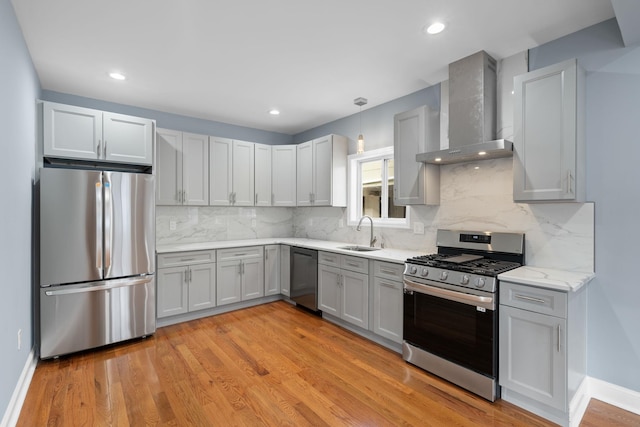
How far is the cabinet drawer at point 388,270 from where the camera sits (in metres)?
2.94

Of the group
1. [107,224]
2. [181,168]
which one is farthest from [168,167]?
[107,224]

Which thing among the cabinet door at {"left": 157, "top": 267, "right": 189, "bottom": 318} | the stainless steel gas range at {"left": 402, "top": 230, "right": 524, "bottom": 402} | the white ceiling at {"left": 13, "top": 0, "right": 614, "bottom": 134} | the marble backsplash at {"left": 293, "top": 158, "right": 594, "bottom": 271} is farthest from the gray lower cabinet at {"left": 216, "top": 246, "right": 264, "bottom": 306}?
the stainless steel gas range at {"left": 402, "top": 230, "right": 524, "bottom": 402}

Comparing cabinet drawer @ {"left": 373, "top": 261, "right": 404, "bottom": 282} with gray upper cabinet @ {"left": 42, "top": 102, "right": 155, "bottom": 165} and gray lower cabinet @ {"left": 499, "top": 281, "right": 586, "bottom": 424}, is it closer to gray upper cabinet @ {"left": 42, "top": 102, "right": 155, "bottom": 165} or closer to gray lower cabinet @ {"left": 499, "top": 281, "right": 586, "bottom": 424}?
gray lower cabinet @ {"left": 499, "top": 281, "right": 586, "bottom": 424}

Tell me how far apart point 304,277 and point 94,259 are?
2.29m

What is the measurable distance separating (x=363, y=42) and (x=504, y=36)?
3.55 ft

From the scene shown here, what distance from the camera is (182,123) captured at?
4.35 metres

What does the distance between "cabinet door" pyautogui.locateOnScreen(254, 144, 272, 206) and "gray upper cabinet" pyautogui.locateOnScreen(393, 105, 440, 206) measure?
2197 mm

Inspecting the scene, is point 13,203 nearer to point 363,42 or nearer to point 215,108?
point 215,108

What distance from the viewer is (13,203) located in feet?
7.04

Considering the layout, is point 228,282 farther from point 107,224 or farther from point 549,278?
point 549,278

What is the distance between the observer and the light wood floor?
2041 mm

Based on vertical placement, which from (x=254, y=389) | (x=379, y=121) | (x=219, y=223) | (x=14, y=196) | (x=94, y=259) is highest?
(x=379, y=121)

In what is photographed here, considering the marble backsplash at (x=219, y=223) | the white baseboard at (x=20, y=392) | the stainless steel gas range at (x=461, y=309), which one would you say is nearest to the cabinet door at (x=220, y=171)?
the marble backsplash at (x=219, y=223)

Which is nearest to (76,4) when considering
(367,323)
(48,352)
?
(48,352)
